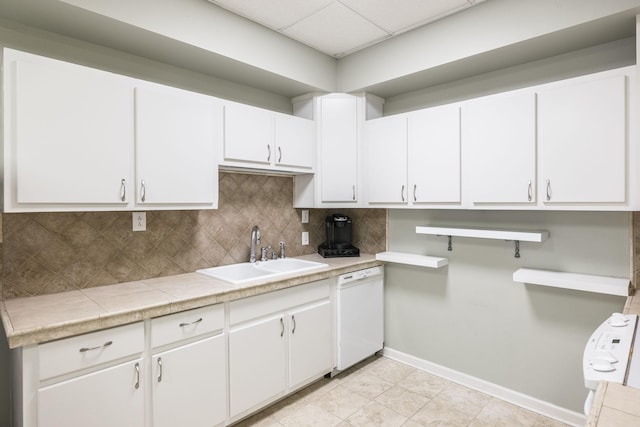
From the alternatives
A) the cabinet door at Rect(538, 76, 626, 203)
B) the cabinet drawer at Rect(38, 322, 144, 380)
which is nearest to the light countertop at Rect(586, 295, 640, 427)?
the cabinet door at Rect(538, 76, 626, 203)

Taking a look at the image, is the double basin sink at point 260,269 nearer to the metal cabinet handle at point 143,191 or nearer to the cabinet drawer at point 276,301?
the cabinet drawer at point 276,301

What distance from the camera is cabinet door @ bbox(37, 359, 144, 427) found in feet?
4.96

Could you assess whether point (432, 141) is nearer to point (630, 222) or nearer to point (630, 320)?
point (630, 222)

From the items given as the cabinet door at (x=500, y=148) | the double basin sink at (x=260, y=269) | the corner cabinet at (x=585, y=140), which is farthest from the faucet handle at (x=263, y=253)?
the corner cabinet at (x=585, y=140)

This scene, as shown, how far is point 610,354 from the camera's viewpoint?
1247 millimetres

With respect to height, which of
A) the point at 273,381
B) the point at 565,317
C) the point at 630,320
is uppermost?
the point at 630,320

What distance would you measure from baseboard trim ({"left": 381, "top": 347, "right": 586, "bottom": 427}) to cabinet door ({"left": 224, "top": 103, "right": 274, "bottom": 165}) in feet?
6.82

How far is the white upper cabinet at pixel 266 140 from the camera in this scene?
2.45m

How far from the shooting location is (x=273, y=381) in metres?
2.37

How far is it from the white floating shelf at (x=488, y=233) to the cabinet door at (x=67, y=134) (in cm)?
211

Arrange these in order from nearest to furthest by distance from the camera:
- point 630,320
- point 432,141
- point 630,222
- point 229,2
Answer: point 630,320
point 630,222
point 229,2
point 432,141

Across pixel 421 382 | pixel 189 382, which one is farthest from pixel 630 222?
pixel 189 382

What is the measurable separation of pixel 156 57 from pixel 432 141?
2.01 meters

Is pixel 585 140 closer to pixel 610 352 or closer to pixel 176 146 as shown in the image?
pixel 610 352
